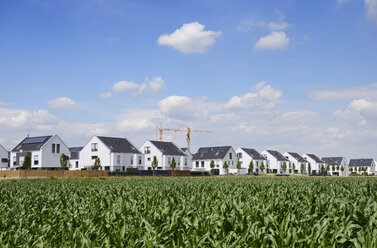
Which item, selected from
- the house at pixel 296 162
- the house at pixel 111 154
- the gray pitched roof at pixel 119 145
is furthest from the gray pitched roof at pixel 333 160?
the gray pitched roof at pixel 119 145

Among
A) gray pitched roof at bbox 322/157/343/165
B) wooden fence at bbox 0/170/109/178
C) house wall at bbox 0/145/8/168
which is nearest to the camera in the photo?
wooden fence at bbox 0/170/109/178

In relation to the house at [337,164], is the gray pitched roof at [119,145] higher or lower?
higher

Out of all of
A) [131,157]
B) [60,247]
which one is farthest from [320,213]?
[131,157]

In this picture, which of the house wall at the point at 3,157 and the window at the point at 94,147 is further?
the house wall at the point at 3,157

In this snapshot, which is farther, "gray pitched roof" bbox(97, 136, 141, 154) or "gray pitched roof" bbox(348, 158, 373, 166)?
"gray pitched roof" bbox(348, 158, 373, 166)

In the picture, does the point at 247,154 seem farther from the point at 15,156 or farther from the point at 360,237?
the point at 360,237

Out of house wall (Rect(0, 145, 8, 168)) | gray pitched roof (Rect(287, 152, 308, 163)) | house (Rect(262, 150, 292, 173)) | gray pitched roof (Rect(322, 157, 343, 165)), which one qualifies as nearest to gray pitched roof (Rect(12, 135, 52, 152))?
house wall (Rect(0, 145, 8, 168))

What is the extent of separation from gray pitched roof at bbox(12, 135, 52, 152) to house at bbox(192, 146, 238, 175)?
1690 inches

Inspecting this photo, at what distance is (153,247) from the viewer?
6.34 m

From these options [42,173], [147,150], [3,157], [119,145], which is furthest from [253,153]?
[42,173]

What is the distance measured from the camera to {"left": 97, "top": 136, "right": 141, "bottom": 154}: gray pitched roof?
3260 inches

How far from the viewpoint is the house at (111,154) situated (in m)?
81.2

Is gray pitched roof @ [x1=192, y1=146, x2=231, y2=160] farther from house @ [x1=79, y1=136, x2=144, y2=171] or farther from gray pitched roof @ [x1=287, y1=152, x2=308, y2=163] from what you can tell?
gray pitched roof @ [x1=287, y1=152, x2=308, y2=163]

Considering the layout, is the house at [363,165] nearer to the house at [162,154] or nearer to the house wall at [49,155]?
the house at [162,154]
